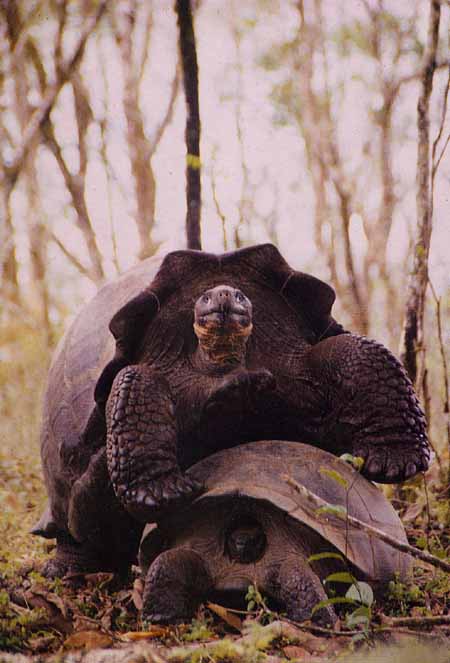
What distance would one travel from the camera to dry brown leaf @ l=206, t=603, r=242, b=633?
246 centimetres

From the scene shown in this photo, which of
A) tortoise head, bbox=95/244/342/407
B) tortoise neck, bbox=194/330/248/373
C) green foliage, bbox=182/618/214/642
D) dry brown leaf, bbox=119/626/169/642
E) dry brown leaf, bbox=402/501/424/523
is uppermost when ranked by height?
tortoise head, bbox=95/244/342/407

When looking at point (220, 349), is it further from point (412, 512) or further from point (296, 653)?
point (412, 512)

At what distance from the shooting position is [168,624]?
252cm

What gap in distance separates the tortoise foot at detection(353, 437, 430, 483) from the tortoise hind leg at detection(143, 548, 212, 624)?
73 centimetres

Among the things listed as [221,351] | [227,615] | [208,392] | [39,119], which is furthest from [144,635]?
[39,119]

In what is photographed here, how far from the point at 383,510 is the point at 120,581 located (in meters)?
1.38

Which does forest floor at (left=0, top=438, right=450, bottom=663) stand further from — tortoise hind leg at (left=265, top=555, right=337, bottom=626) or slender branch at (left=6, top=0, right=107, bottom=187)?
slender branch at (left=6, top=0, right=107, bottom=187)

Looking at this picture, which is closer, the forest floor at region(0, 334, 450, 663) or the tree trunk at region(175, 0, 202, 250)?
the forest floor at region(0, 334, 450, 663)

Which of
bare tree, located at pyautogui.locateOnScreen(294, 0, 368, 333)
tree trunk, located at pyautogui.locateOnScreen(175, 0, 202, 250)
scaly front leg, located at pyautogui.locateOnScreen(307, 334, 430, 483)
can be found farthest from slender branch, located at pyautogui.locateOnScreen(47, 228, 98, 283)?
scaly front leg, located at pyautogui.locateOnScreen(307, 334, 430, 483)

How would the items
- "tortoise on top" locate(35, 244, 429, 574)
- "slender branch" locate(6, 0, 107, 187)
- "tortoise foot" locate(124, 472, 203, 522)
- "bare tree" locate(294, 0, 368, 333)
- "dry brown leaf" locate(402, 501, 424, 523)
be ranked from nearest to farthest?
"tortoise foot" locate(124, 472, 203, 522) < "tortoise on top" locate(35, 244, 429, 574) < "dry brown leaf" locate(402, 501, 424, 523) < "slender branch" locate(6, 0, 107, 187) < "bare tree" locate(294, 0, 368, 333)

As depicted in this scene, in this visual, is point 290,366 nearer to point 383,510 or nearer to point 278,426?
point 278,426

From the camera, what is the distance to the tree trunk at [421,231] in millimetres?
4406

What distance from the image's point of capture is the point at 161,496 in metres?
2.62

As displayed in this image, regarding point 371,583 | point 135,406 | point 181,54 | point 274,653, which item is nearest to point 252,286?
point 135,406
